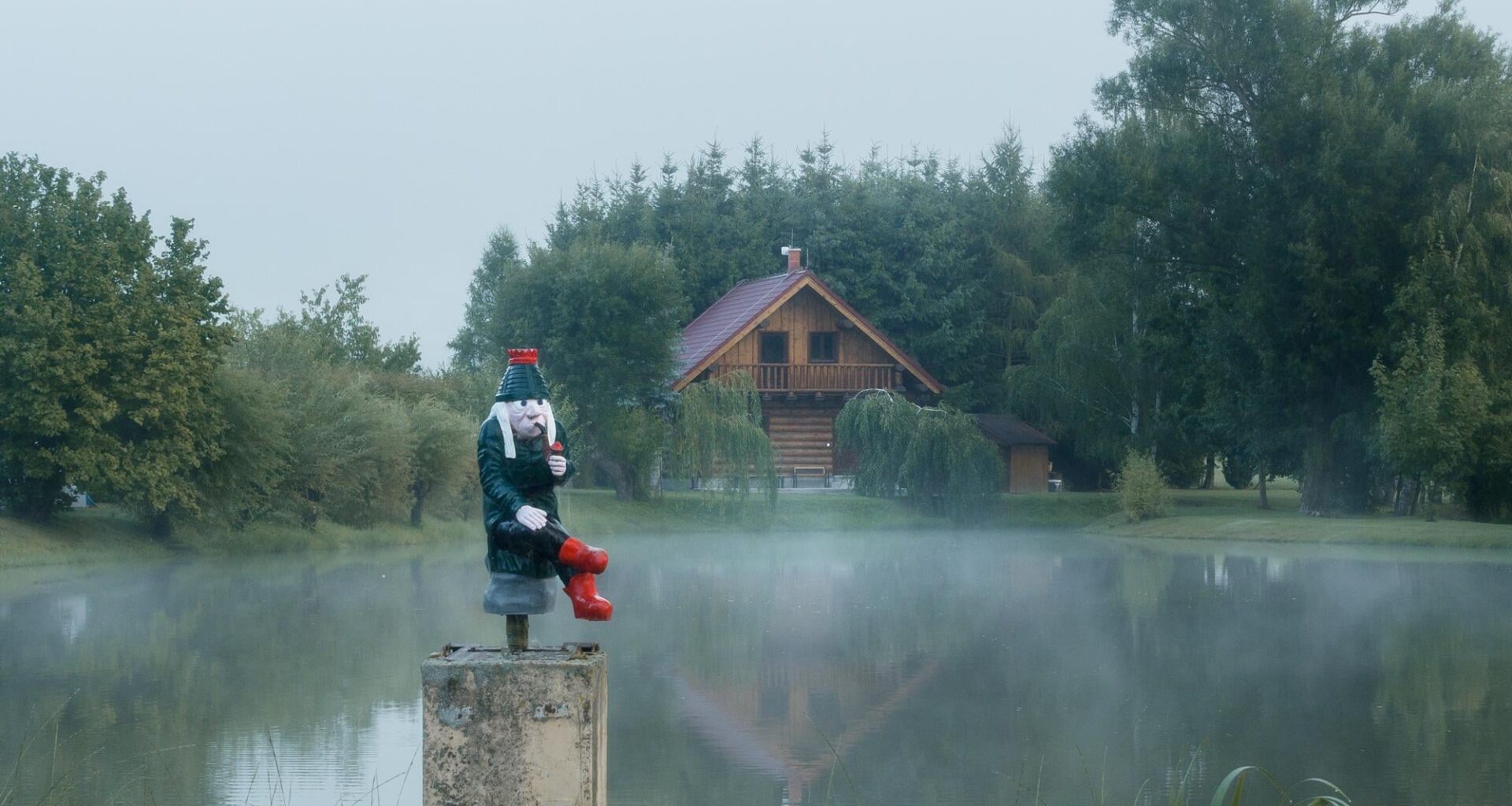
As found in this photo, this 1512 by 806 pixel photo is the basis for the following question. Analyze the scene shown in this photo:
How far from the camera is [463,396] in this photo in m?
39.0

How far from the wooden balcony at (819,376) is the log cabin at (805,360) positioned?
0.02m

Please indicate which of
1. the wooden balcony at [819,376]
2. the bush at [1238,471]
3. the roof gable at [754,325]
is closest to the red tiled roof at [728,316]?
the roof gable at [754,325]

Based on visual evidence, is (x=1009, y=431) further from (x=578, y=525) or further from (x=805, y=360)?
(x=578, y=525)

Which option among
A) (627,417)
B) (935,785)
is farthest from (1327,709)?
(627,417)

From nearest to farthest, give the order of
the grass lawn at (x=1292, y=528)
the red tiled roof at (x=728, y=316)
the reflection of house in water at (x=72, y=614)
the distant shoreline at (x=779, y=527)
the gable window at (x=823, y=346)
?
the reflection of house in water at (x=72, y=614) < the distant shoreline at (x=779, y=527) < the grass lawn at (x=1292, y=528) < the red tiled roof at (x=728, y=316) < the gable window at (x=823, y=346)

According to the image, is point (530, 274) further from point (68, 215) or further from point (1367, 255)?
point (1367, 255)

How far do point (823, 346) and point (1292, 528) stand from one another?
596 inches

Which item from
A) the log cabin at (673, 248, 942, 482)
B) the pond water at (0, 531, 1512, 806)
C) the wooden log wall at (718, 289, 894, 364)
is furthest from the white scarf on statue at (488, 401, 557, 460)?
the wooden log wall at (718, 289, 894, 364)

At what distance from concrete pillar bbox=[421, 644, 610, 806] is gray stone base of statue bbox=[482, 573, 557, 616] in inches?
20.3

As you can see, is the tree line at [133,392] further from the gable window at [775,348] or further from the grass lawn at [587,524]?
the gable window at [775,348]

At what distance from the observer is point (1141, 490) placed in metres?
37.0

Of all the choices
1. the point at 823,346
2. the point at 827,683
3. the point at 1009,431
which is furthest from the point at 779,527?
the point at 827,683

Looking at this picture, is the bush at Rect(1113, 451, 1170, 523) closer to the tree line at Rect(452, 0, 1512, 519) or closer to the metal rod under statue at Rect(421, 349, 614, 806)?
the tree line at Rect(452, 0, 1512, 519)

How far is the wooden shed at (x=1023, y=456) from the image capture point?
4241cm
